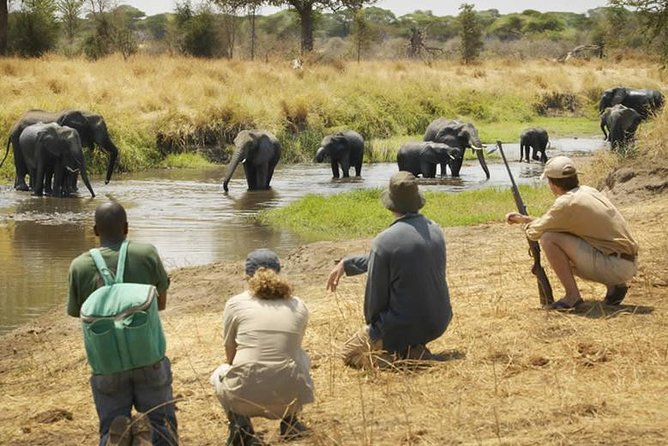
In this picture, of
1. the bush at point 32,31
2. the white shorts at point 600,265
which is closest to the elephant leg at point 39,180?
the white shorts at point 600,265

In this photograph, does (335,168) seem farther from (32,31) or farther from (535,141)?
(32,31)

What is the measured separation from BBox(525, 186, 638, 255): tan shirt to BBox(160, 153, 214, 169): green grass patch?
69.3ft

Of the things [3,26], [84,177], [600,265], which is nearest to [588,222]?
[600,265]

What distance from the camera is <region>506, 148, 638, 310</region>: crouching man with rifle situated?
8.86 metres

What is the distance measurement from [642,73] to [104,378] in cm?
4816

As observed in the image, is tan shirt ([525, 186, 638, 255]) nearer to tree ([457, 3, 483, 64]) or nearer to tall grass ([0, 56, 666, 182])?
tall grass ([0, 56, 666, 182])

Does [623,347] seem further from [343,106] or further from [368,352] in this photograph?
[343,106]

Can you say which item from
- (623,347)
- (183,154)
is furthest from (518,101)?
(623,347)

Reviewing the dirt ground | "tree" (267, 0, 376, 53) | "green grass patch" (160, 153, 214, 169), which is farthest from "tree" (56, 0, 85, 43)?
the dirt ground

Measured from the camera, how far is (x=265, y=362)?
259 inches

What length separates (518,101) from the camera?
4369 cm

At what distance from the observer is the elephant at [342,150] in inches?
1068

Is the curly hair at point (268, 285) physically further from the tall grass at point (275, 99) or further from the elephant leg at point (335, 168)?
the tall grass at point (275, 99)

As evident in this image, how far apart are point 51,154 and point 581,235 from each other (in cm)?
1601
